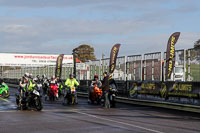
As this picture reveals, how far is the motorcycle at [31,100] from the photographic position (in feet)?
57.4

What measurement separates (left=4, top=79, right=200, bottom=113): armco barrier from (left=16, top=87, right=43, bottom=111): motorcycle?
634 cm

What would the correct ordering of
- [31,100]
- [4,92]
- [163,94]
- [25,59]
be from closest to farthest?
[31,100] → [163,94] → [4,92] → [25,59]

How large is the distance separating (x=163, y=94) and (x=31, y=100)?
6.72 metres

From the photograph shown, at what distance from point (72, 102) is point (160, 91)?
5.01m

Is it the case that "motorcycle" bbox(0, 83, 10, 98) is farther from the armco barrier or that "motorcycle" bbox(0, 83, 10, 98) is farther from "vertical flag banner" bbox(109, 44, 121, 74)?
the armco barrier

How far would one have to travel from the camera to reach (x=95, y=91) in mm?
22438

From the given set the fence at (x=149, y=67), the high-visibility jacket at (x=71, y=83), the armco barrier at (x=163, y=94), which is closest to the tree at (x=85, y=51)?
the fence at (x=149, y=67)

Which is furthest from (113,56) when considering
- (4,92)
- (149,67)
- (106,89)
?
(4,92)

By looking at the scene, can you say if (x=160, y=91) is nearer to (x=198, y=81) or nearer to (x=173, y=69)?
(x=173, y=69)

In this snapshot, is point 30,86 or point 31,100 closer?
point 31,100

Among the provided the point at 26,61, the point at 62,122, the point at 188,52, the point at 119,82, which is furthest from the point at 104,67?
the point at 26,61

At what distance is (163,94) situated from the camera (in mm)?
19609

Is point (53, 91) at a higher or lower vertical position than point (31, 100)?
higher

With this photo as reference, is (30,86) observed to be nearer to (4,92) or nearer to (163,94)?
(163,94)
